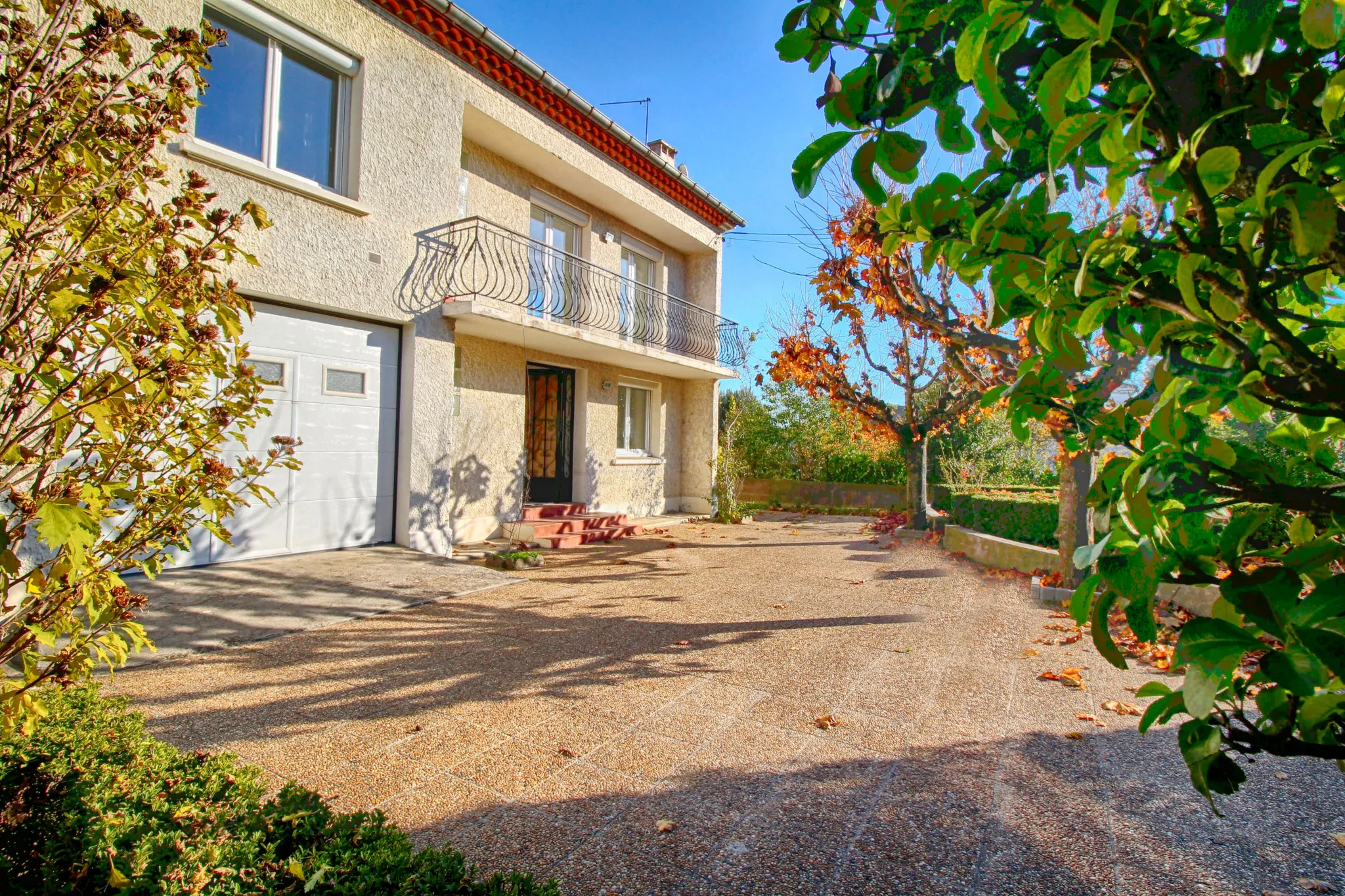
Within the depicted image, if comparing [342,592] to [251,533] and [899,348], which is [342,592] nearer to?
[251,533]

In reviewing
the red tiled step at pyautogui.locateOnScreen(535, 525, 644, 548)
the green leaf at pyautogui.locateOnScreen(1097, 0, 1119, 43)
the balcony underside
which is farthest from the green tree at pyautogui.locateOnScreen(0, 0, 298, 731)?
the red tiled step at pyautogui.locateOnScreen(535, 525, 644, 548)

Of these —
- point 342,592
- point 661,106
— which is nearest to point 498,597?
point 342,592

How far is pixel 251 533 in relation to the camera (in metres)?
6.64

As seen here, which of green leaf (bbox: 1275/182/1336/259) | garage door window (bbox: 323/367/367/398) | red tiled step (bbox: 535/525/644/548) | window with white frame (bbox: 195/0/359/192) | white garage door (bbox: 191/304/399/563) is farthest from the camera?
red tiled step (bbox: 535/525/644/548)

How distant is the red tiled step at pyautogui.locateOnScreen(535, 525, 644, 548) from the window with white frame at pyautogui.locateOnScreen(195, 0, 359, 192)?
5.27 meters

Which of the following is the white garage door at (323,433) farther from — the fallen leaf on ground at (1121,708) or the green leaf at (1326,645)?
the green leaf at (1326,645)

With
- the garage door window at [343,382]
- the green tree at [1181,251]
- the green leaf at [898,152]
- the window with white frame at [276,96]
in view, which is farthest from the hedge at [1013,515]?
the window with white frame at [276,96]

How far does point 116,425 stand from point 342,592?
454 cm

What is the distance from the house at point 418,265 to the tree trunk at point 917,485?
4565mm

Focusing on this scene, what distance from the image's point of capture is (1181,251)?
934mm

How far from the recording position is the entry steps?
10.2 metres

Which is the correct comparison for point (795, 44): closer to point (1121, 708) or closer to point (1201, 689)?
point (1201, 689)

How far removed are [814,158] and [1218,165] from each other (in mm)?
454

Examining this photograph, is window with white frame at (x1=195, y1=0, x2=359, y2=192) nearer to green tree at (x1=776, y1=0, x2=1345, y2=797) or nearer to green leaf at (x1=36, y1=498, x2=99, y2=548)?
green leaf at (x1=36, y1=498, x2=99, y2=548)
